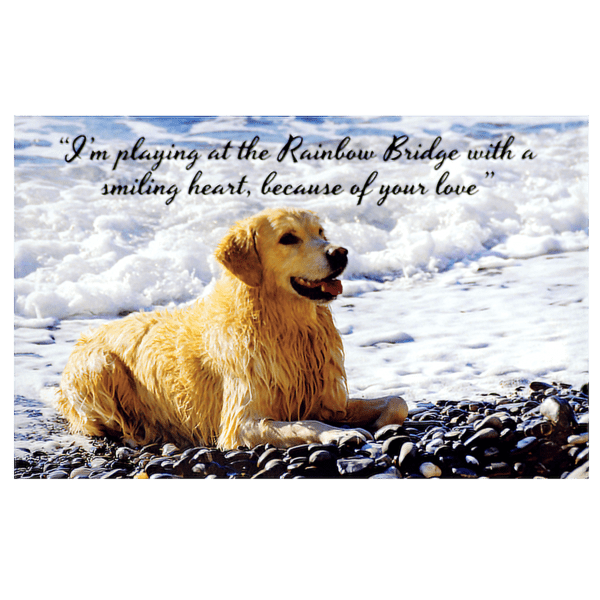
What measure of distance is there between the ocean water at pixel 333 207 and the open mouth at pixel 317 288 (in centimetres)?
83

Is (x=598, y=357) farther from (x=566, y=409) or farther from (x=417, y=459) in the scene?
(x=417, y=459)

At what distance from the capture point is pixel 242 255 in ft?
14.4

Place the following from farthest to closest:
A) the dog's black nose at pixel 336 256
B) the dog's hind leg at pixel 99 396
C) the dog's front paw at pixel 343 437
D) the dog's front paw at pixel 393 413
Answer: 1. the dog's hind leg at pixel 99 396
2. the dog's front paw at pixel 393 413
3. the dog's front paw at pixel 343 437
4. the dog's black nose at pixel 336 256

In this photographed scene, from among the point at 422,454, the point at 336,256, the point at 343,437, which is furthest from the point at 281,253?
the point at 422,454

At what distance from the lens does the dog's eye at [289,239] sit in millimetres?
4336

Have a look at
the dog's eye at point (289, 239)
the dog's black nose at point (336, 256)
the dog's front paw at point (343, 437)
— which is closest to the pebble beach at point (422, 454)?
the dog's front paw at point (343, 437)

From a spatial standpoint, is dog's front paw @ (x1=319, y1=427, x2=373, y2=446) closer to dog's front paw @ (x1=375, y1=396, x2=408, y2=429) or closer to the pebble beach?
the pebble beach

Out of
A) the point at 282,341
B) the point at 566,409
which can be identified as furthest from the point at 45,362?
the point at 566,409

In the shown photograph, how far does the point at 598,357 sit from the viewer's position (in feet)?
15.9

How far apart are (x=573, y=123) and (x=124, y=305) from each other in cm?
370

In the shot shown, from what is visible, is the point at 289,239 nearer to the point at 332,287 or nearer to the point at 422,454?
the point at 332,287

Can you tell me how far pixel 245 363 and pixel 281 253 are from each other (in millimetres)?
782

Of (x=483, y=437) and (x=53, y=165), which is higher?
(x=53, y=165)

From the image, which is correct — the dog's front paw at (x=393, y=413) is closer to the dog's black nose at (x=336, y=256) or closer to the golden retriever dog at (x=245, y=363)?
the golden retriever dog at (x=245, y=363)
